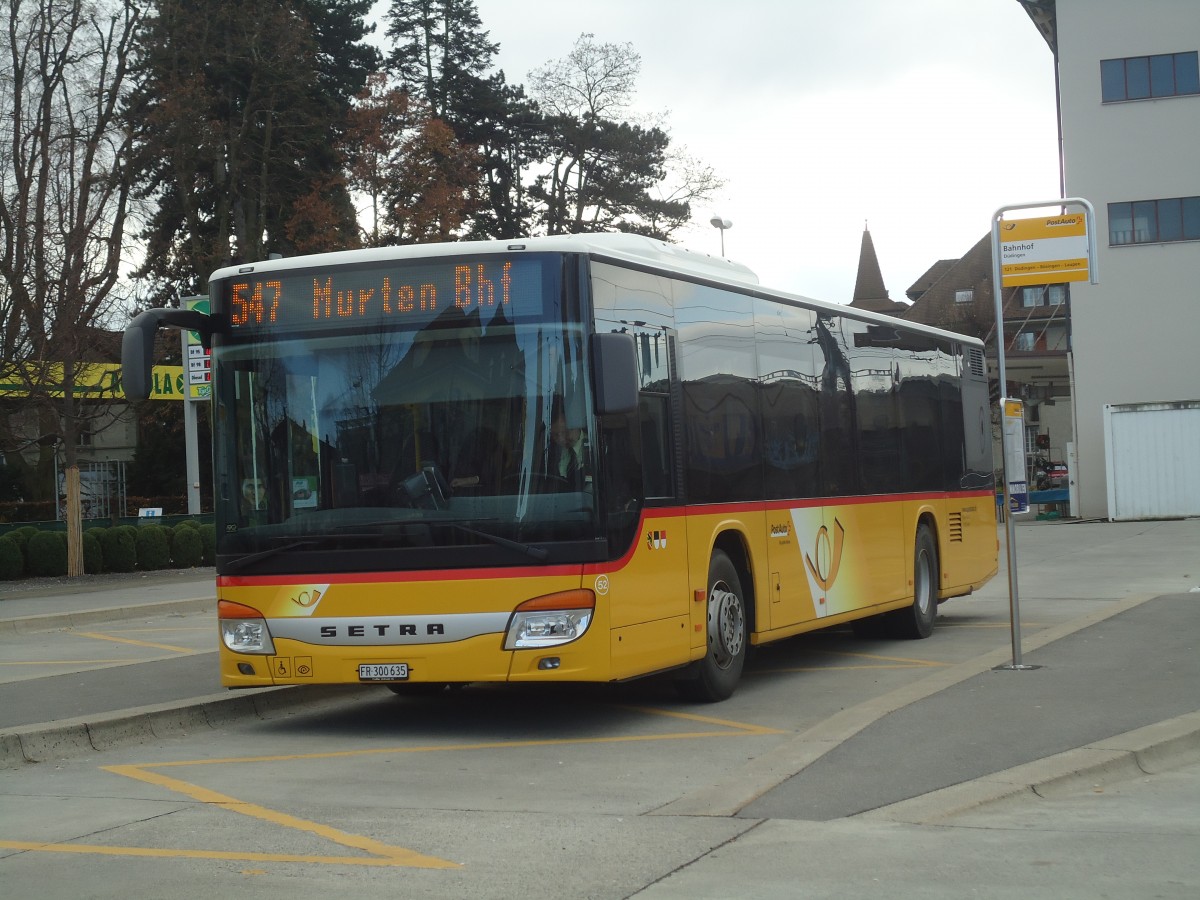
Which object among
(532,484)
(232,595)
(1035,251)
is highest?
(1035,251)

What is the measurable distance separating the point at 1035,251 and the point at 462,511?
207 inches

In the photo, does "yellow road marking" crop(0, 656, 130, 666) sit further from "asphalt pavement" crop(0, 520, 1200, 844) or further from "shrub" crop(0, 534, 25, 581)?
"shrub" crop(0, 534, 25, 581)

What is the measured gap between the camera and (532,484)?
9320 millimetres

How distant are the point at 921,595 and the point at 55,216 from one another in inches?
879

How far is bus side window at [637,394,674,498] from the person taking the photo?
9930 millimetres

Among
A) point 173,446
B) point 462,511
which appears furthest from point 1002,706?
point 173,446

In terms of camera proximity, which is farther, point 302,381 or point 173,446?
point 173,446

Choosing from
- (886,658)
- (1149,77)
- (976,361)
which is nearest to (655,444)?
(886,658)

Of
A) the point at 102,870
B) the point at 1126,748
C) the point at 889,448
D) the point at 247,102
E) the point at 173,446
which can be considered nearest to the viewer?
the point at 102,870

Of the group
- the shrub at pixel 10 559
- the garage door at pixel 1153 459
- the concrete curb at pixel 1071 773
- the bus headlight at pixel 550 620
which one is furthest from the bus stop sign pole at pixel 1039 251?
the garage door at pixel 1153 459

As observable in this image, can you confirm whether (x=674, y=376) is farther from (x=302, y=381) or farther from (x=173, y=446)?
(x=173, y=446)

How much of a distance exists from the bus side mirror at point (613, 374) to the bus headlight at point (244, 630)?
8.62 ft

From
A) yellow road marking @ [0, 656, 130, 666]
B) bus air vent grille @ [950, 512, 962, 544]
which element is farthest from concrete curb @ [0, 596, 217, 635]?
bus air vent grille @ [950, 512, 962, 544]

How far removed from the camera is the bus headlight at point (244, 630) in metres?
9.78
